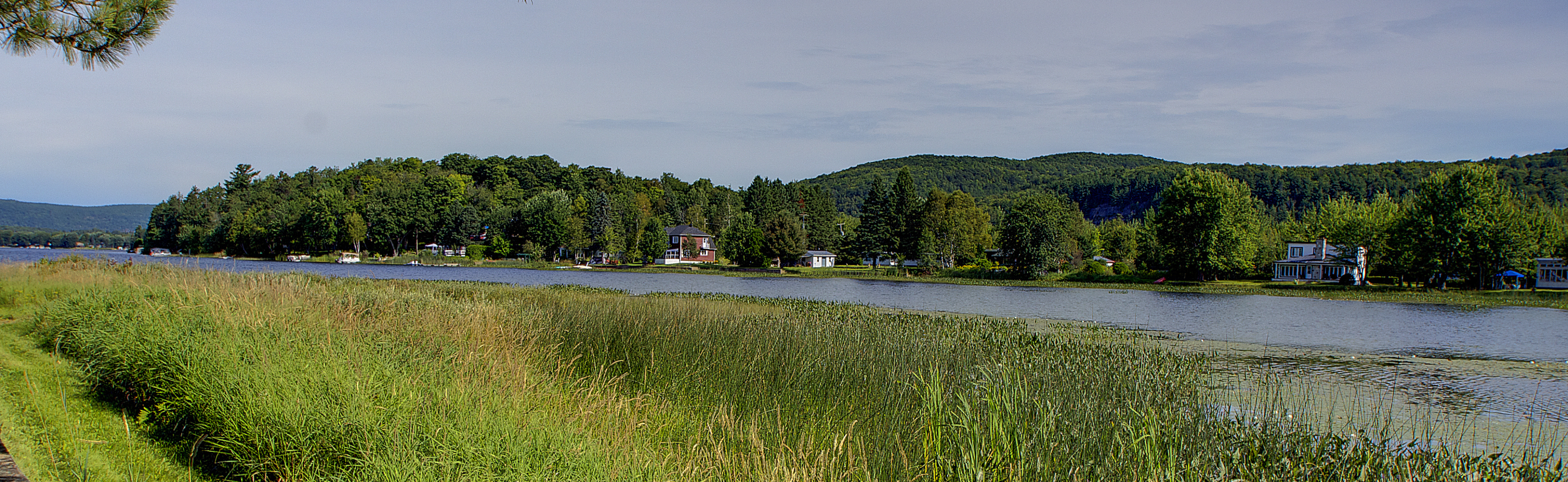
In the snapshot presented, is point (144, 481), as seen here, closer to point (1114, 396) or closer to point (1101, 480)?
point (1101, 480)

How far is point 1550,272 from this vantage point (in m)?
51.7

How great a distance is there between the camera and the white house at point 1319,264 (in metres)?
55.5

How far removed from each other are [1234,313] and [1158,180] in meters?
133

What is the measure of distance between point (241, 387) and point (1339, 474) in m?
7.50

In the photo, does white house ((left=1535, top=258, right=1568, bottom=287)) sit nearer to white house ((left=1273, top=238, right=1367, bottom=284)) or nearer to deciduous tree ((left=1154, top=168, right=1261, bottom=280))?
white house ((left=1273, top=238, right=1367, bottom=284))

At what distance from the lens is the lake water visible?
1956 cm

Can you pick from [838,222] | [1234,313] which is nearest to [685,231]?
[838,222]

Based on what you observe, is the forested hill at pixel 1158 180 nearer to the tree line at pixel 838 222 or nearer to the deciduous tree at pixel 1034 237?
the tree line at pixel 838 222

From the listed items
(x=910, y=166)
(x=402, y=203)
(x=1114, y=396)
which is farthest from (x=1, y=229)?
(x=1114, y=396)

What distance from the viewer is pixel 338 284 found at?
1809cm

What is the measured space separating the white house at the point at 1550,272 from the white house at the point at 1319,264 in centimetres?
901

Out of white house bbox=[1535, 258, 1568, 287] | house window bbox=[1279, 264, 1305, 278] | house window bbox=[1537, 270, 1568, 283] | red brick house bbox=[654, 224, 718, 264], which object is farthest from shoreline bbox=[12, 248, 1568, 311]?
red brick house bbox=[654, 224, 718, 264]

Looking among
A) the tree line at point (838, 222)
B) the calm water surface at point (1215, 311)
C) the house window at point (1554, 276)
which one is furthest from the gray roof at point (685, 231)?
the house window at point (1554, 276)

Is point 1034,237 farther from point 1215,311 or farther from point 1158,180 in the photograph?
point 1158,180
